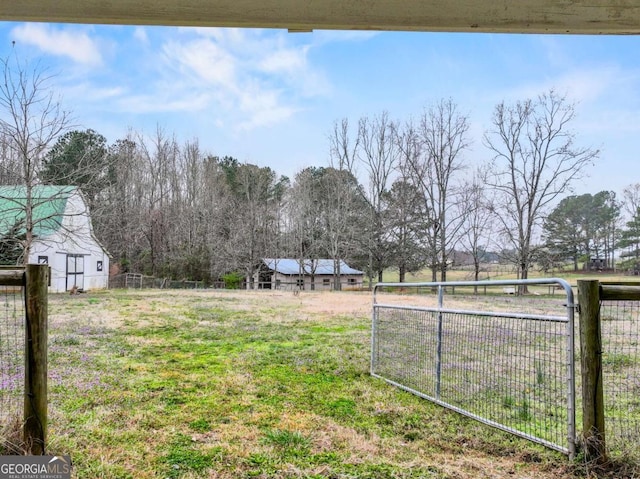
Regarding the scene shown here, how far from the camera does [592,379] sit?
2168 mm

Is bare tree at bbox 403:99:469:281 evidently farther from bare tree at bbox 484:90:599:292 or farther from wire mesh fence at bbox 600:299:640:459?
wire mesh fence at bbox 600:299:640:459

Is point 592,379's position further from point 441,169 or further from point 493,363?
point 441,169

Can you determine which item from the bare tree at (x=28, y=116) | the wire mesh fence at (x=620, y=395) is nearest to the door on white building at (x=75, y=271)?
the bare tree at (x=28, y=116)

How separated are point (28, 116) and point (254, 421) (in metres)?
13.3

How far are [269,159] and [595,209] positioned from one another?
868 inches

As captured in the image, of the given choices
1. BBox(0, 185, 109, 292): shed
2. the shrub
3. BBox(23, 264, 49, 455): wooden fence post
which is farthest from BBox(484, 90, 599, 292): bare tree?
BBox(23, 264, 49, 455): wooden fence post

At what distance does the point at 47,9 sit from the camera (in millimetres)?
1679

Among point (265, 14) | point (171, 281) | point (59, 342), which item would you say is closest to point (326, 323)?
point (59, 342)

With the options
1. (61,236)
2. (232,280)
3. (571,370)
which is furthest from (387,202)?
(571,370)

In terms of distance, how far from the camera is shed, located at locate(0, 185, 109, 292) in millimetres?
13492

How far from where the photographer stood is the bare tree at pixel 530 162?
22734mm

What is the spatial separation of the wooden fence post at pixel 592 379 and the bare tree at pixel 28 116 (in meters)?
14.2

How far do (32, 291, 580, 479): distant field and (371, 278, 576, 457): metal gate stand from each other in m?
0.18

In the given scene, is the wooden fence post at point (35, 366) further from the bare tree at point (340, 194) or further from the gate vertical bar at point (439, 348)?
the bare tree at point (340, 194)
